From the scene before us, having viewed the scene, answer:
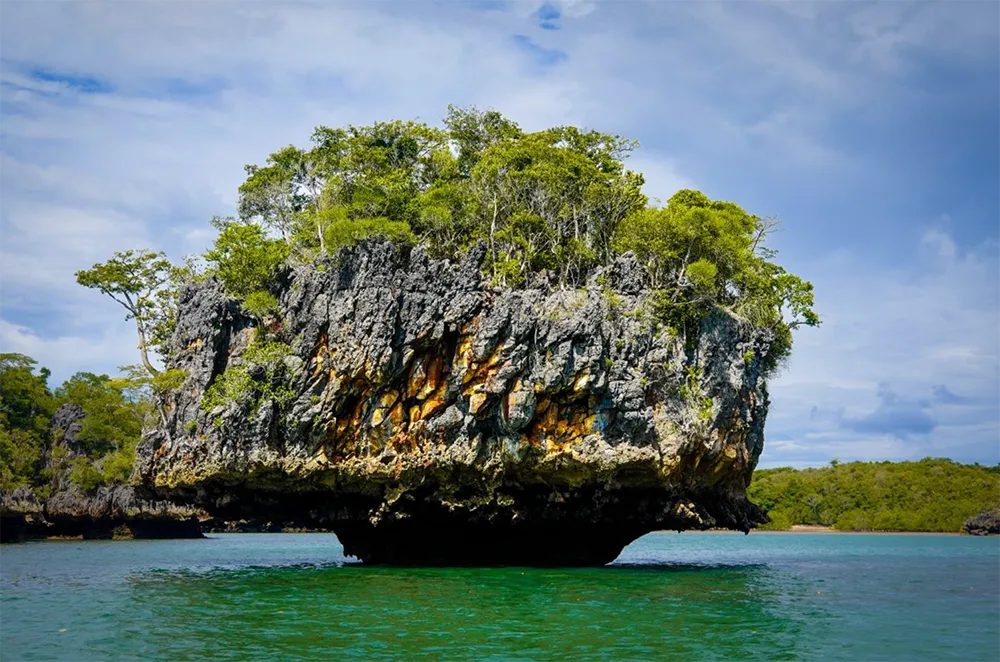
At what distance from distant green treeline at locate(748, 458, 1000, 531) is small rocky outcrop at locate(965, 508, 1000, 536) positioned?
2170mm

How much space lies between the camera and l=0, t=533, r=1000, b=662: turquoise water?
1445 cm

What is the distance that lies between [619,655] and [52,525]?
198 ft

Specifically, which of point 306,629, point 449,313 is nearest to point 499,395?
point 449,313

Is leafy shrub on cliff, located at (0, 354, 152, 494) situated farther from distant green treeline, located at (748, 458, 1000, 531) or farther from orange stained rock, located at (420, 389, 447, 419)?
distant green treeline, located at (748, 458, 1000, 531)

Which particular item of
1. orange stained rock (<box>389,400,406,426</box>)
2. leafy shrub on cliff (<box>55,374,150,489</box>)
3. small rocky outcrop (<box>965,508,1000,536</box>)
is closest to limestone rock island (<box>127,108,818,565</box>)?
orange stained rock (<box>389,400,406,426</box>)

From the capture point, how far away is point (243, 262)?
3097cm

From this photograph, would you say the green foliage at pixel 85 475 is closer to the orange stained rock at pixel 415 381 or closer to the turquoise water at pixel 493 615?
the turquoise water at pixel 493 615

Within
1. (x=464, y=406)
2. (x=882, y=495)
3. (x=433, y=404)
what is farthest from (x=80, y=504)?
(x=882, y=495)

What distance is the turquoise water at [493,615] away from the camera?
14.5m

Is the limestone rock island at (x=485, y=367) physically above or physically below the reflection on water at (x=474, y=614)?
above

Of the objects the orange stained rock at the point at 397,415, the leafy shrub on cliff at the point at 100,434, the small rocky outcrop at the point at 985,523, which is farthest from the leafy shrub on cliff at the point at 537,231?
the small rocky outcrop at the point at 985,523

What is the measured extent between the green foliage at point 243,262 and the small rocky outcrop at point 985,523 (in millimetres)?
82904

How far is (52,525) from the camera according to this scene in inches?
2413

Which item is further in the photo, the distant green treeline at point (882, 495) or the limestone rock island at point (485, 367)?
the distant green treeline at point (882, 495)
